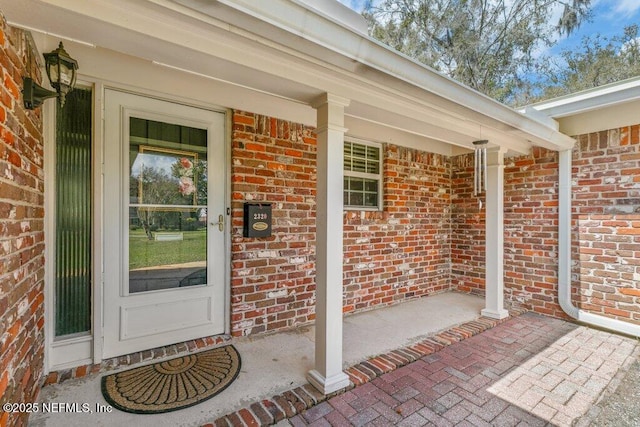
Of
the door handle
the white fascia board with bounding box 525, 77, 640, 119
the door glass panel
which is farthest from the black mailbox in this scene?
the white fascia board with bounding box 525, 77, 640, 119

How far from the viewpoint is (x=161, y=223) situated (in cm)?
281

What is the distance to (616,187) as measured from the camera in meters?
3.55

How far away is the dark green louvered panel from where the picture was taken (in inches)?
94.0

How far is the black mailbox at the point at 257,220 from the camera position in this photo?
3.07 metres

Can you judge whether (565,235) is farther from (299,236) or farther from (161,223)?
(161,223)

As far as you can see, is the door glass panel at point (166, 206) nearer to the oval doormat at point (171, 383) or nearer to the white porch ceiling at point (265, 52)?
the white porch ceiling at point (265, 52)

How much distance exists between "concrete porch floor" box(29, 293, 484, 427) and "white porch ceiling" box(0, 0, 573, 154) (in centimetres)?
215

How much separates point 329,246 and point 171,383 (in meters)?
1.57

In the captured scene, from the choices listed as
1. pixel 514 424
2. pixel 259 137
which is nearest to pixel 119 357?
pixel 259 137

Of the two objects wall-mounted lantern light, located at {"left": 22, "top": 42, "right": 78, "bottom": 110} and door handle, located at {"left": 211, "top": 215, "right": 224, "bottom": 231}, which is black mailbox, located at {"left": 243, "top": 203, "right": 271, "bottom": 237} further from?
wall-mounted lantern light, located at {"left": 22, "top": 42, "right": 78, "bottom": 110}

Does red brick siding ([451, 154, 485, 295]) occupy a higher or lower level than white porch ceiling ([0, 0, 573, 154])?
lower

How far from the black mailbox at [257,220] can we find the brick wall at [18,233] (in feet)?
5.04

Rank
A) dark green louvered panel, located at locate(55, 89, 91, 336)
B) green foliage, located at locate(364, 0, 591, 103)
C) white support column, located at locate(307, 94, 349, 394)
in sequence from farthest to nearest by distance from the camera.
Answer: green foliage, located at locate(364, 0, 591, 103) → dark green louvered panel, located at locate(55, 89, 91, 336) → white support column, located at locate(307, 94, 349, 394)

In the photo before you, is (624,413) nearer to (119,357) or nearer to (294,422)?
(294,422)
